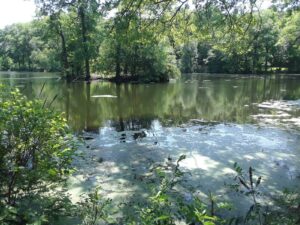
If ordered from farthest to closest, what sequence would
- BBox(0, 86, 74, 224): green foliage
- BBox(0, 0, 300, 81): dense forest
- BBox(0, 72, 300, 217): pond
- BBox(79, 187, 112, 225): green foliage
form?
BBox(0, 0, 300, 81): dense forest
BBox(0, 72, 300, 217): pond
BBox(0, 86, 74, 224): green foliage
BBox(79, 187, 112, 225): green foliage

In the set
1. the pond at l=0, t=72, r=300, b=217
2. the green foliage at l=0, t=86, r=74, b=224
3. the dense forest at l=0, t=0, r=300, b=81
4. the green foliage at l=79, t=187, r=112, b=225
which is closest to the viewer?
the green foliage at l=79, t=187, r=112, b=225

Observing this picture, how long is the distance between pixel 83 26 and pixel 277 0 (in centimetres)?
2808

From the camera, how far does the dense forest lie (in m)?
8.64

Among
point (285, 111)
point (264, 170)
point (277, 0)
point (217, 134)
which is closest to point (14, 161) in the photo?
point (264, 170)

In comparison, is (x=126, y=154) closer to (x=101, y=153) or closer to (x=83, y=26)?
(x=101, y=153)

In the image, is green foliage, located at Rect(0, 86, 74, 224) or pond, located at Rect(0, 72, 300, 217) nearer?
green foliage, located at Rect(0, 86, 74, 224)

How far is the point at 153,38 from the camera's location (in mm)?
9750

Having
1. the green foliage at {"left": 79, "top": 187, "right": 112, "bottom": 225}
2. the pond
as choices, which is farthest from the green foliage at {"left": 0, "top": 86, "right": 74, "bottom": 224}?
the green foliage at {"left": 79, "top": 187, "right": 112, "bottom": 225}

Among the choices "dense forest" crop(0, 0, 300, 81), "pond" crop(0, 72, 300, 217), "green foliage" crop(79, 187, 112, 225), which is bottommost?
"pond" crop(0, 72, 300, 217)

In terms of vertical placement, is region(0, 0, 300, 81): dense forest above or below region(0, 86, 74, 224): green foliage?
above

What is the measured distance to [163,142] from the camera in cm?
929

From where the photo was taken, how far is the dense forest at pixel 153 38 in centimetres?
864

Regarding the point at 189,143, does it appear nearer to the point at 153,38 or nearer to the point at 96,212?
the point at 153,38

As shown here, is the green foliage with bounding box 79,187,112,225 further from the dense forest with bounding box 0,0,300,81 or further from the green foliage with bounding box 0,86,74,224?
the dense forest with bounding box 0,0,300,81
